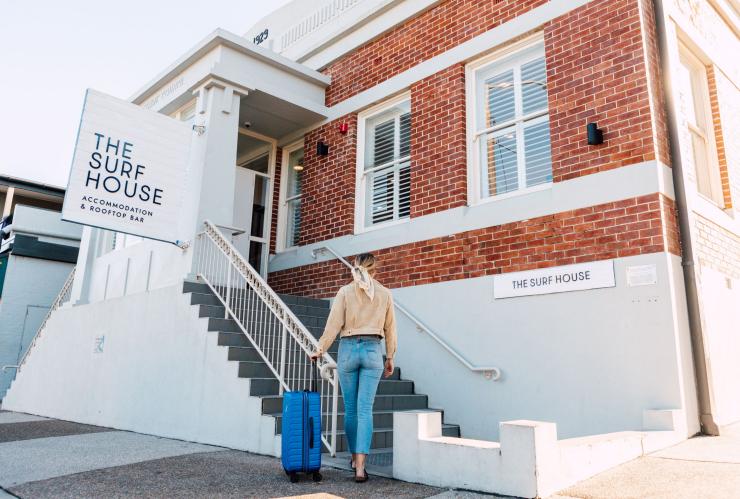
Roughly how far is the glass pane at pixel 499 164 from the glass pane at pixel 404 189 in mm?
1313

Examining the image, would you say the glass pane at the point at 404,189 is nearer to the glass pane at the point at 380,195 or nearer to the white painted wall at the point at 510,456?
the glass pane at the point at 380,195

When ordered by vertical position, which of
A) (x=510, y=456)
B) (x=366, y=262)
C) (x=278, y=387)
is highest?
(x=366, y=262)

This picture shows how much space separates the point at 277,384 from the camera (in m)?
6.28

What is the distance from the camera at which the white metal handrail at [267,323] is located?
17.9 ft

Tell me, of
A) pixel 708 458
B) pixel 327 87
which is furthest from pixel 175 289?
pixel 708 458

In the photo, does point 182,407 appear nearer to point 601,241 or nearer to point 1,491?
point 1,491

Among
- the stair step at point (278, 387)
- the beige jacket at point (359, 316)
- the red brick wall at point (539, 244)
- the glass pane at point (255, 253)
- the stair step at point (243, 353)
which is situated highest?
the glass pane at point (255, 253)

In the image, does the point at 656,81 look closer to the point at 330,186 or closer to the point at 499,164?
the point at 499,164

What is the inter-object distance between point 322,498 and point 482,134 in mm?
5141

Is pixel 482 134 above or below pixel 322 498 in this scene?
above

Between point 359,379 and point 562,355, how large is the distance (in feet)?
8.17

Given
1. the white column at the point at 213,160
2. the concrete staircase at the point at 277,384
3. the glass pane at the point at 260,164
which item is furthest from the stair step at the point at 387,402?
the glass pane at the point at 260,164

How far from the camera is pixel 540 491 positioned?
3537 millimetres

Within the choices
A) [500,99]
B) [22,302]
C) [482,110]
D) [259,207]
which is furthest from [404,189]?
[22,302]
